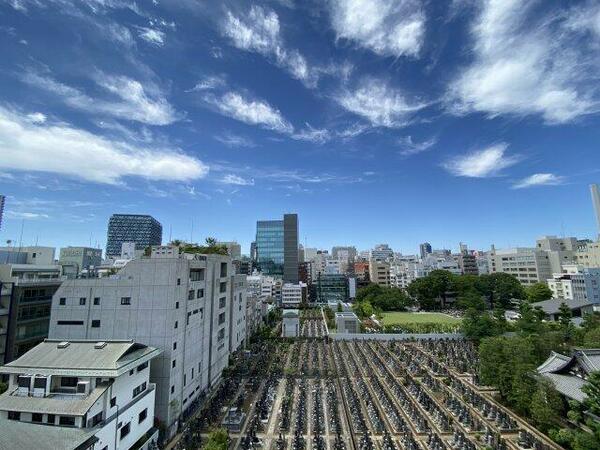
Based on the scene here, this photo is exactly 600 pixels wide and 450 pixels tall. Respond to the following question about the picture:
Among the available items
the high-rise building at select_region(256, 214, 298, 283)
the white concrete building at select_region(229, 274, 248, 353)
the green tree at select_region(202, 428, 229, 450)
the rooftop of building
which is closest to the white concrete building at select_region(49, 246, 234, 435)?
the rooftop of building

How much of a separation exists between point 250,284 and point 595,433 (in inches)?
3218

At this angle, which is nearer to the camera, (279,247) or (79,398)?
(79,398)

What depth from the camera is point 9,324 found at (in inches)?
1180

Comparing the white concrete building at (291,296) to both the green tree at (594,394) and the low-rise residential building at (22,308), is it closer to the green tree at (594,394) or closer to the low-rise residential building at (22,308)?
the low-rise residential building at (22,308)

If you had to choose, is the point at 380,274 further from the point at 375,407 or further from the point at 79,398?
the point at 79,398

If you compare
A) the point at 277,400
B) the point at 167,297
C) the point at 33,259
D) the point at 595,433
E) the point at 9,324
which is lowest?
the point at 277,400

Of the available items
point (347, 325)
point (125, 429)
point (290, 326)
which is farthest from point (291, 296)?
point (125, 429)

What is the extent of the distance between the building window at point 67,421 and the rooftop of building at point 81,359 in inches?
90.6

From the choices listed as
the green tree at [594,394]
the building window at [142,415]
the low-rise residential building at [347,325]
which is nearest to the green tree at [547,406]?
the green tree at [594,394]

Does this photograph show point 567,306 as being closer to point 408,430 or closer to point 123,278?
point 408,430

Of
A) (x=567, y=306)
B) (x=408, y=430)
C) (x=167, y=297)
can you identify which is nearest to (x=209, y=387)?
(x=167, y=297)

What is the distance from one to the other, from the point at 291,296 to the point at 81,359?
85.1 meters

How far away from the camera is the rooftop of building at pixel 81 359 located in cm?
2125

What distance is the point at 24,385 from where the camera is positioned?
20.7 meters
